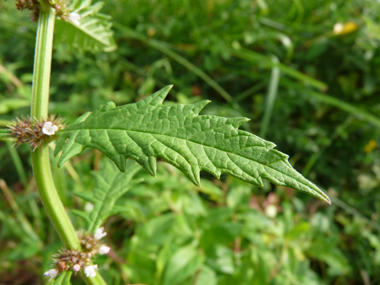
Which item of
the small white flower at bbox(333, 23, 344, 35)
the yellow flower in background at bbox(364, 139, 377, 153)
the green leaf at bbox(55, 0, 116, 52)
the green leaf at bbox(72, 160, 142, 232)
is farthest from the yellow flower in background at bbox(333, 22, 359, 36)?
the green leaf at bbox(72, 160, 142, 232)

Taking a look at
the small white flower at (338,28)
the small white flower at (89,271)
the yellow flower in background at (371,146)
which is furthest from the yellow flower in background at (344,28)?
the small white flower at (89,271)

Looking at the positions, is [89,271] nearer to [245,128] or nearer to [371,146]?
[245,128]

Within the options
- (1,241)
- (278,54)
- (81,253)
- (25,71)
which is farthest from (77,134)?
(25,71)

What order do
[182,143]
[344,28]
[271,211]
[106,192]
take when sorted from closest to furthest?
[182,143], [106,192], [271,211], [344,28]

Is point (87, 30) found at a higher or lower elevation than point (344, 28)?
higher

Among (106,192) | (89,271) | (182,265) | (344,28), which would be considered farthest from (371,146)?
(89,271)

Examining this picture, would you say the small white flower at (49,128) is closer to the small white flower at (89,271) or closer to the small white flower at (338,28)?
the small white flower at (89,271)
